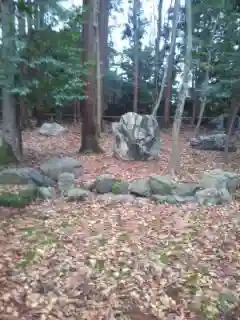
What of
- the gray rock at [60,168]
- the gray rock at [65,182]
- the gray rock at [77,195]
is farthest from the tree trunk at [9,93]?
the gray rock at [77,195]

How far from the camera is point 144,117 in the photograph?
927cm

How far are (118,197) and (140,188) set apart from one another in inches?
20.0

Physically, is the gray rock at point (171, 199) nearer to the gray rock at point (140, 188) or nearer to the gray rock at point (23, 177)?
the gray rock at point (140, 188)

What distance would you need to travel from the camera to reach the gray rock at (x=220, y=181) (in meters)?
6.33

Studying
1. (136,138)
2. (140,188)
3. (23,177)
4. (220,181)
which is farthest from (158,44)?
(23,177)

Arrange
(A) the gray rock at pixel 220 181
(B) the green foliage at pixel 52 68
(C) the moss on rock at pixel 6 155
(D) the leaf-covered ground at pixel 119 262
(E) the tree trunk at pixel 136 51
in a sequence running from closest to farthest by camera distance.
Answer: (D) the leaf-covered ground at pixel 119 262
(A) the gray rock at pixel 220 181
(B) the green foliage at pixel 52 68
(C) the moss on rock at pixel 6 155
(E) the tree trunk at pixel 136 51

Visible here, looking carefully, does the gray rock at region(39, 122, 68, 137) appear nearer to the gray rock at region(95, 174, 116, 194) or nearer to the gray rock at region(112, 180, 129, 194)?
the gray rock at region(95, 174, 116, 194)

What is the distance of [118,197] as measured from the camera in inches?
230

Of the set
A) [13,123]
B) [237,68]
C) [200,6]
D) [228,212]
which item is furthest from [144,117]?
[200,6]

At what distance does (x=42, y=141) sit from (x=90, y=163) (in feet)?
12.8

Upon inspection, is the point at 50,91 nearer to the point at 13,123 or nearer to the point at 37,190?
the point at 13,123

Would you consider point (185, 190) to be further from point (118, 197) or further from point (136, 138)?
point (136, 138)

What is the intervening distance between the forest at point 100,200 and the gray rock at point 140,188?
0.8 inches

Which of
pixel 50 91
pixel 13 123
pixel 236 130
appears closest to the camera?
pixel 50 91
